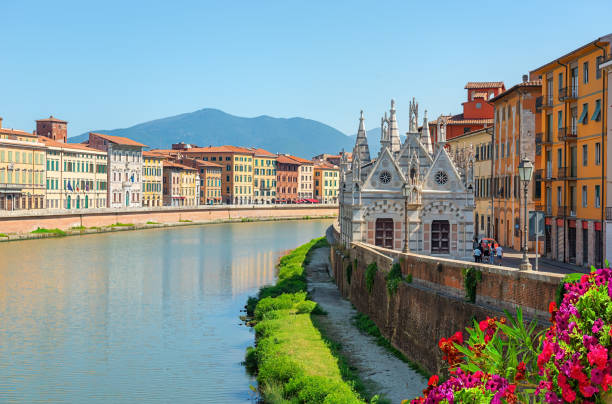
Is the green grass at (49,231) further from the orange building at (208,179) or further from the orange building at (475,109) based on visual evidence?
the orange building at (208,179)

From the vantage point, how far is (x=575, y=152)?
35.3 m

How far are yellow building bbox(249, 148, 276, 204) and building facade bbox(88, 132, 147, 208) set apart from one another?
40983 mm

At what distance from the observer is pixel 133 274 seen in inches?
1998

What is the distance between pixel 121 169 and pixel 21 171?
23.6 metres

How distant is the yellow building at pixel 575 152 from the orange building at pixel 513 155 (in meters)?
2.21

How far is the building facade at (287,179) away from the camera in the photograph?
166625mm

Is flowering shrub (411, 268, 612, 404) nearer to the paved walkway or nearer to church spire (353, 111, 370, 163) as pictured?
the paved walkway

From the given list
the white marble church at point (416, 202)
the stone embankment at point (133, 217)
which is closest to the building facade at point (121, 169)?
the stone embankment at point (133, 217)

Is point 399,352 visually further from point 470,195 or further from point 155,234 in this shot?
point 155,234

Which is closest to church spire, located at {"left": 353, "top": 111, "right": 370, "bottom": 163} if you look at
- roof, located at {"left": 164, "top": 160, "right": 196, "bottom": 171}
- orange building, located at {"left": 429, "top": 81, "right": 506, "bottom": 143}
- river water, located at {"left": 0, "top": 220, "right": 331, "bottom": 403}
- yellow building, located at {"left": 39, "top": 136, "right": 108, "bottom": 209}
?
river water, located at {"left": 0, "top": 220, "right": 331, "bottom": 403}

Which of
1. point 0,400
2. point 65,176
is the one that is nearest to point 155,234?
point 65,176

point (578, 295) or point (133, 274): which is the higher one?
point (578, 295)

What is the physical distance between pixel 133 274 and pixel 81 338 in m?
20.6

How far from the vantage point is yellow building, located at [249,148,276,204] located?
525 feet
